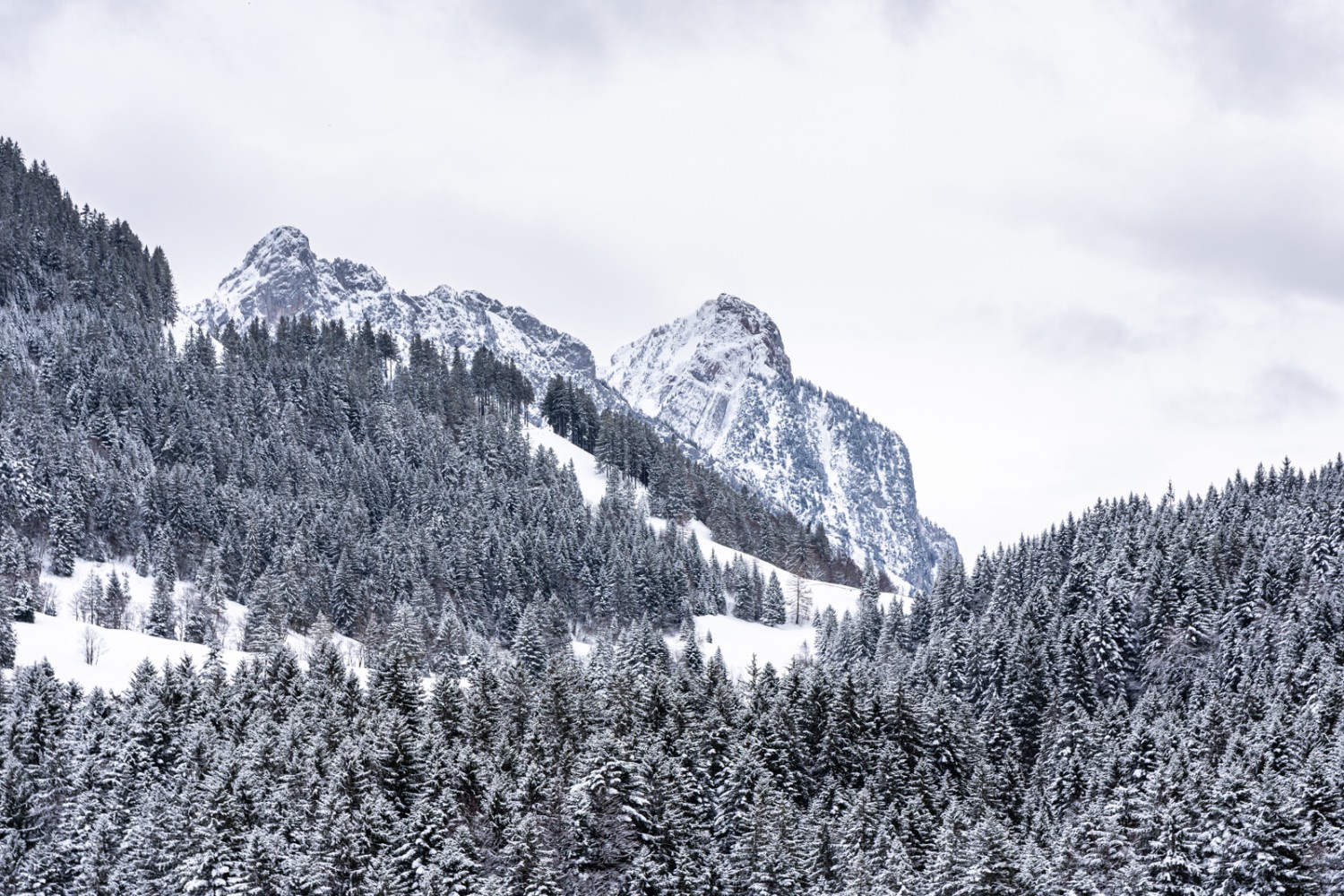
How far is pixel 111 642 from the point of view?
10469cm

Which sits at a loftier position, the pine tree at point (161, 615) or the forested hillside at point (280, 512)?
the forested hillside at point (280, 512)

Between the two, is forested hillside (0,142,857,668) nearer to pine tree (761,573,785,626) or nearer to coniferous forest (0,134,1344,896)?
coniferous forest (0,134,1344,896)

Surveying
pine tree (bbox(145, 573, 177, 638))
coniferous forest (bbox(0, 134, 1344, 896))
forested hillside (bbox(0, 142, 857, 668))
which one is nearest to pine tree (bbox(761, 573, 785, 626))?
coniferous forest (bbox(0, 134, 1344, 896))

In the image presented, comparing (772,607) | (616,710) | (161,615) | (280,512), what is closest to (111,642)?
(161,615)

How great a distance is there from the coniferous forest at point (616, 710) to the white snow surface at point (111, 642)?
3323 millimetres

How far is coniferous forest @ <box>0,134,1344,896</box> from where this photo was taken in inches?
2136

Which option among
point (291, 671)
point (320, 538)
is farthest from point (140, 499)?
point (291, 671)

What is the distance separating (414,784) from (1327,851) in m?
50.5

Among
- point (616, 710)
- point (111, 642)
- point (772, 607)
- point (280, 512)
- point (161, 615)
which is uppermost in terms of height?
point (280, 512)

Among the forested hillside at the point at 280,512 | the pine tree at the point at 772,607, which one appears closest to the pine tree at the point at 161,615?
the forested hillside at the point at 280,512

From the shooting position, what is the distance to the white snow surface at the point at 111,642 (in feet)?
314

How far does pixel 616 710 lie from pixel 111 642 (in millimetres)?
61475

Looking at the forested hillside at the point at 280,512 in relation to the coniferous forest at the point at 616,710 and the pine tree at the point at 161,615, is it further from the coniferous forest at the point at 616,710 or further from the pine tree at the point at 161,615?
the pine tree at the point at 161,615

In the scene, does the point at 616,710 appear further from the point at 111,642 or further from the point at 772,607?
the point at 772,607
